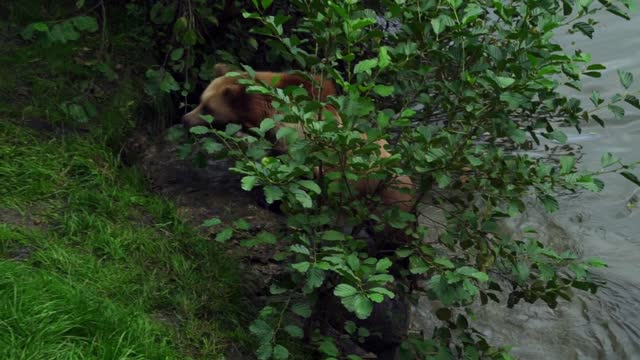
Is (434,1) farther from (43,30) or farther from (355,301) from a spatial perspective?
(43,30)

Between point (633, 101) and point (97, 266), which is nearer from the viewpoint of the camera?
point (633, 101)

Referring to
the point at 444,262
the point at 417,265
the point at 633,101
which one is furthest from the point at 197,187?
the point at 633,101

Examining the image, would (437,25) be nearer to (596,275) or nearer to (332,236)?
(332,236)

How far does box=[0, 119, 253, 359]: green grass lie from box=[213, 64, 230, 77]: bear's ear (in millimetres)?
796

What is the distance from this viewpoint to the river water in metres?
4.80

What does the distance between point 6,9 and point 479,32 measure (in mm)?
3554

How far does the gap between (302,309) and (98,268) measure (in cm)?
102

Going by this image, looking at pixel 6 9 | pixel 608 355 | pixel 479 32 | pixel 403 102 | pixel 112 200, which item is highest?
pixel 479 32

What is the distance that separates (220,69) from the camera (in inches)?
201

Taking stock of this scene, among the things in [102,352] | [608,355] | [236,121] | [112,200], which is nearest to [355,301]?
[102,352]

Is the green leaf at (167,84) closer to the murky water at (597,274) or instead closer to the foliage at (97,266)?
the foliage at (97,266)

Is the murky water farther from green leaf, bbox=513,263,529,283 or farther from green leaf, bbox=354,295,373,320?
green leaf, bbox=354,295,373,320

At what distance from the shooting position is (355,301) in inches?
114

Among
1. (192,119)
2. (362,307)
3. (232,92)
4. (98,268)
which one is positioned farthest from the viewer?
(232,92)
